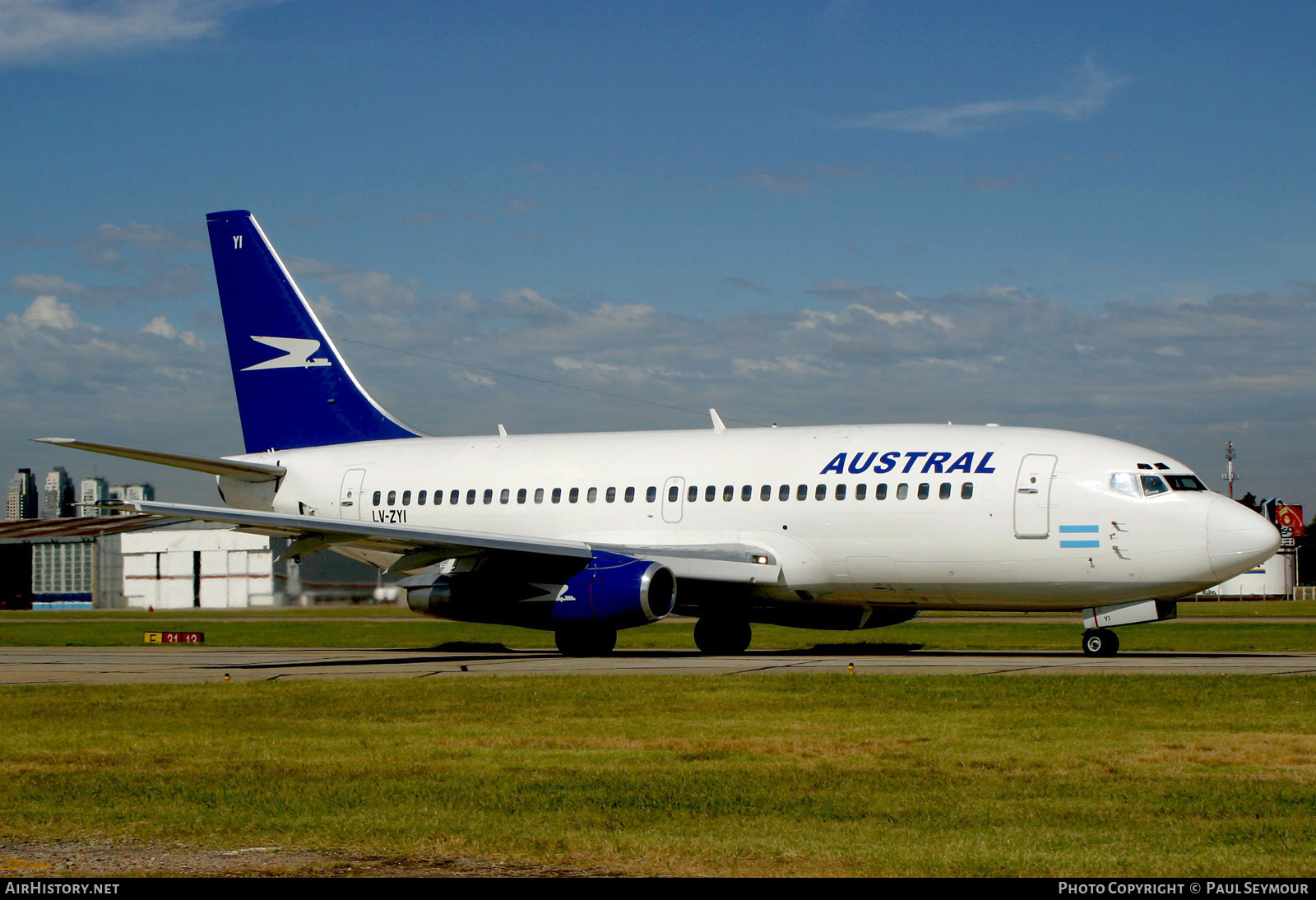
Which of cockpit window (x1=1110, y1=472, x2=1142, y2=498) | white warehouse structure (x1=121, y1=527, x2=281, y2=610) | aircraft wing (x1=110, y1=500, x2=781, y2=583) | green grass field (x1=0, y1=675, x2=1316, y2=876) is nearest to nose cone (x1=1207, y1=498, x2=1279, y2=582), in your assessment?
cockpit window (x1=1110, y1=472, x2=1142, y2=498)

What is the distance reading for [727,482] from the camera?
27.0m

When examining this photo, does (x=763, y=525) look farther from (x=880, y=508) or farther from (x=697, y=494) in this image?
(x=880, y=508)

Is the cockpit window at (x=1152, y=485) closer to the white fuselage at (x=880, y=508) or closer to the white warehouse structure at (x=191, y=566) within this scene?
the white fuselage at (x=880, y=508)

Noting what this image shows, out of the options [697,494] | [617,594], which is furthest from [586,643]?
[697,494]

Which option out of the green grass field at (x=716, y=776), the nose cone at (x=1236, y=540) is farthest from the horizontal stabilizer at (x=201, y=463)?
the nose cone at (x=1236, y=540)

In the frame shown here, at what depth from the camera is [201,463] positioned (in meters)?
30.7

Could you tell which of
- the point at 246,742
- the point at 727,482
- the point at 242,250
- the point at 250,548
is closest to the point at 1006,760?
the point at 246,742

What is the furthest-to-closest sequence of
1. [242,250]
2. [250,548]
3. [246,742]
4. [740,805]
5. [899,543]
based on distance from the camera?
[250,548] < [242,250] < [899,543] < [246,742] < [740,805]

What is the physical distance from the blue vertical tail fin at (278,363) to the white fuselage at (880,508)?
297 centimetres

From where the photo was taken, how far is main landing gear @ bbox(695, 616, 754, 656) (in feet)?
92.0

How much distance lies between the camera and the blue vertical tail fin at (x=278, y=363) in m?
33.3

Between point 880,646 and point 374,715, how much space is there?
51.6ft
